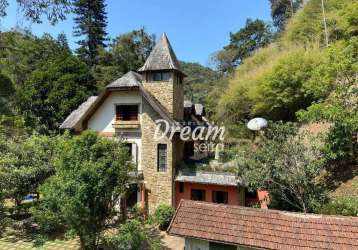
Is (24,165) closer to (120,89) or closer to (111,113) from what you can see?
(111,113)

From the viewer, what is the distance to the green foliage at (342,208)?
12.1m

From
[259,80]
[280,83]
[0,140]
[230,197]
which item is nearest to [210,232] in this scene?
[230,197]

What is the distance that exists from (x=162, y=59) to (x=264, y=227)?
42.2ft

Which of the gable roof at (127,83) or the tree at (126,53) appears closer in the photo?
the gable roof at (127,83)

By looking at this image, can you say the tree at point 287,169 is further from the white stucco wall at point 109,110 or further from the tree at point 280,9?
the tree at point 280,9

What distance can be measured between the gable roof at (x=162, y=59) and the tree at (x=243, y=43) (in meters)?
22.2

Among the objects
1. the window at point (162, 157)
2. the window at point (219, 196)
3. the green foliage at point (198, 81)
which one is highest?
the green foliage at point (198, 81)

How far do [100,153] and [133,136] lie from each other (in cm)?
585

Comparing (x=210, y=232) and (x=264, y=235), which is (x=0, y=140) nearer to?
(x=210, y=232)

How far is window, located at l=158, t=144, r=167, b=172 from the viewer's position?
1806cm

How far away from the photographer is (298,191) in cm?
1373

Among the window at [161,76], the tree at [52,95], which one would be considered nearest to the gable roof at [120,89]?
the window at [161,76]

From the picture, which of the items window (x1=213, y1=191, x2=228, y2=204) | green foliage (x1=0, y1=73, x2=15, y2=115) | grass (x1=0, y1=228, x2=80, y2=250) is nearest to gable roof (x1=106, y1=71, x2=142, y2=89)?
window (x1=213, y1=191, x2=228, y2=204)

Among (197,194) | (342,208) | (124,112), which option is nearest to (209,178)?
(197,194)
